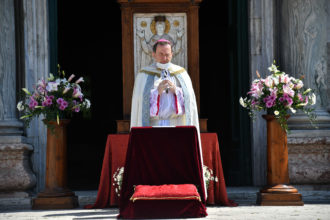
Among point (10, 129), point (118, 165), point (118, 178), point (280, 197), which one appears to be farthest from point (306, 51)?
point (10, 129)

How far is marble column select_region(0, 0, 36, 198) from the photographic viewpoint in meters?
7.85

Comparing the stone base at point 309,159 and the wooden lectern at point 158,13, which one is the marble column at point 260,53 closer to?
the stone base at point 309,159

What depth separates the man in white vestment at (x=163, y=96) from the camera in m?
6.73

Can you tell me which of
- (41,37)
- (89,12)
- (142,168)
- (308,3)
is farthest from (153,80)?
(89,12)

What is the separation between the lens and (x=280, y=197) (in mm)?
7004

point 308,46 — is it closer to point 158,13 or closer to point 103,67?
point 158,13

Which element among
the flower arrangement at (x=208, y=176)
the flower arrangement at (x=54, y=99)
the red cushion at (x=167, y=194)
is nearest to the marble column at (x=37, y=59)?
the flower arrangement at (x=54, y=99)

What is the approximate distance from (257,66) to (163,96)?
7.44 feet

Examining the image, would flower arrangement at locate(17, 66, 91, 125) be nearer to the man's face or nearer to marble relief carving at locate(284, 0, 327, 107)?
the man's face

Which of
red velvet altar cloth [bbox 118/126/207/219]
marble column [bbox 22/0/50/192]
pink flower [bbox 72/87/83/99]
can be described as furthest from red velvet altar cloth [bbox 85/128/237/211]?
marble column [bbox 22/0/50/192]

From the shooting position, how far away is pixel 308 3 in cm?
849

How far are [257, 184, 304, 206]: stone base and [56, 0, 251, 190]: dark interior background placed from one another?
5.35m

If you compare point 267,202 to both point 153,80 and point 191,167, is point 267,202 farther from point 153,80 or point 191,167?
point 153,80

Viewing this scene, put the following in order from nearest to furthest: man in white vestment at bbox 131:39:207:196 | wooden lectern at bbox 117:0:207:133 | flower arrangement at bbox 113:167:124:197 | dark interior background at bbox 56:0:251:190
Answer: man in white vestment at bbox 131:39:207:196 < flower arrangement at bbox 113:167:124:197 < wooden lectern at bbox 117:0:207:133 < dark interior background at bbox 56:0:251:190
